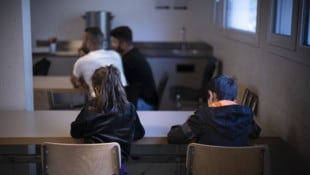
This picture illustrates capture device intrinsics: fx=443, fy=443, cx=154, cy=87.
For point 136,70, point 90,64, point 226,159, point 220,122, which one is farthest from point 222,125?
point 136,70

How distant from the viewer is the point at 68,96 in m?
3.51

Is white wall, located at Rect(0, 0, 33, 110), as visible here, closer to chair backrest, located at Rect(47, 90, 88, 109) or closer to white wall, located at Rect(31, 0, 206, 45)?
chair backrest, located at Rect(47, 90, 88, 109)

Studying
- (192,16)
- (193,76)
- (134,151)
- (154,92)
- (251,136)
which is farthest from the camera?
(192,16)

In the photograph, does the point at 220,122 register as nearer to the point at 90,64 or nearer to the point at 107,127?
the point at 107,127

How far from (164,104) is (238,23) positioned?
1.53 meters

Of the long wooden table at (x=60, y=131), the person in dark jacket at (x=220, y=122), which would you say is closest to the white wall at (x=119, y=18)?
the long wooden table at (x=60, y=131)

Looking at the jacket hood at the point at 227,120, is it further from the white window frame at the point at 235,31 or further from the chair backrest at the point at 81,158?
the white window frame at the point at 235,31

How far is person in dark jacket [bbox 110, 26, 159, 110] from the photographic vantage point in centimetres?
369

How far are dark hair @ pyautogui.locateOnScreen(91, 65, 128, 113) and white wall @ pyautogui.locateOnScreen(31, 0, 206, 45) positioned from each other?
3.62 m

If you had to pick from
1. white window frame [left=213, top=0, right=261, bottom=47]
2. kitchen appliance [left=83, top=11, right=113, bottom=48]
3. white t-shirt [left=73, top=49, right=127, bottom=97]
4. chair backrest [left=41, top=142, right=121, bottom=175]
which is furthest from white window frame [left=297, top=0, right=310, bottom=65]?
kitchen appliance [left=83, top=11, right=113, bottom=48]

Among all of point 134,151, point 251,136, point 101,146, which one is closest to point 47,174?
point 101,146

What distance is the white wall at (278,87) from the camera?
2.14m

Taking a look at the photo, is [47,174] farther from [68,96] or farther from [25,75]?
[68,96]

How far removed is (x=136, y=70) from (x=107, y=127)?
5.59 feet
